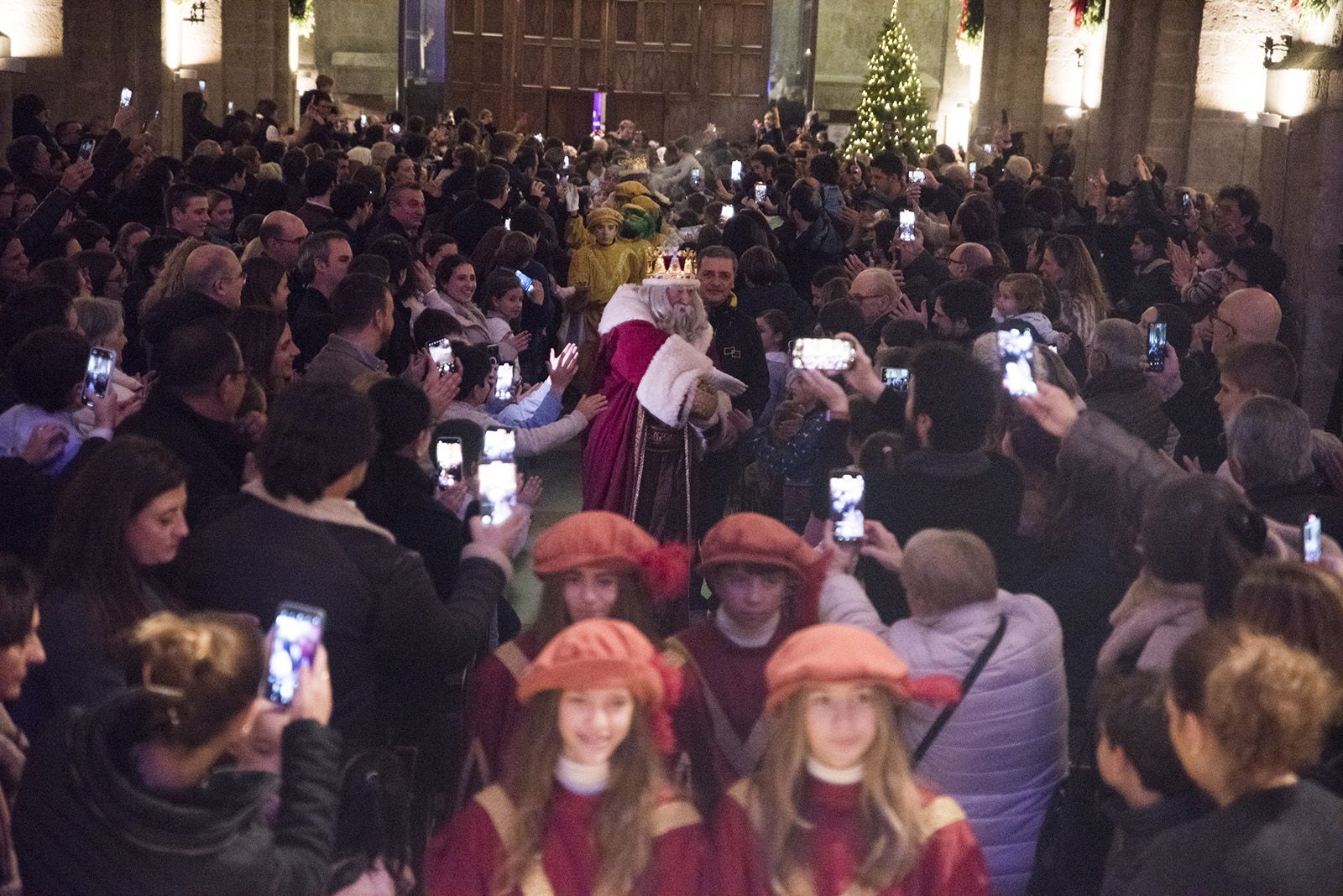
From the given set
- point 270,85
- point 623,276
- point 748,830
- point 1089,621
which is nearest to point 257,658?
point 748,830

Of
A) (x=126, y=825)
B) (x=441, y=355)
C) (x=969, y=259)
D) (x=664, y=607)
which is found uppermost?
(x=969, y=259)

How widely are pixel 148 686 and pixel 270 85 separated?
19936 mm

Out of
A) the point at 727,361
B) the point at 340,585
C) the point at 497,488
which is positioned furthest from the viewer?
the point at 727,361

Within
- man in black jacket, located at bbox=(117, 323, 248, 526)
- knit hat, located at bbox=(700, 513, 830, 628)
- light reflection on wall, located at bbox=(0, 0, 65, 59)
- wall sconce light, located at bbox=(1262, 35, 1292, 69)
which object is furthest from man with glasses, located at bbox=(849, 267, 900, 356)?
light reflection on wall, located at bbox=(0, 0, 65, 59)

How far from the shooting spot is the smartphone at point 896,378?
19.4 ft

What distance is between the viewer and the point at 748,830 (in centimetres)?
324

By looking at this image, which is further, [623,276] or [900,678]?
[623,276]

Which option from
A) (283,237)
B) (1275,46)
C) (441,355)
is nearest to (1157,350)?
(441,355)

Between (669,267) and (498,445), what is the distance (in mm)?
4112

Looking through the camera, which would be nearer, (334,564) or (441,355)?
(334,564)

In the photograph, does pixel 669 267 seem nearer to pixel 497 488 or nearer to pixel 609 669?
pixel 497 488

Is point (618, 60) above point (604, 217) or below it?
above

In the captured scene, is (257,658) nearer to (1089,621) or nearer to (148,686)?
(148,686)

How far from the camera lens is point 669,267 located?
8.80 meters
